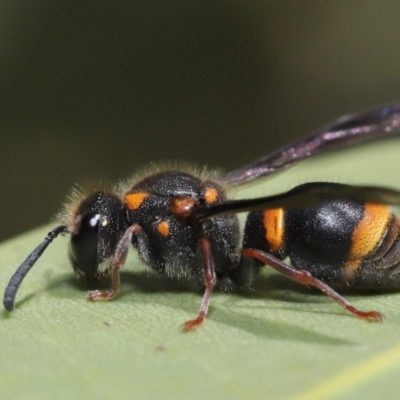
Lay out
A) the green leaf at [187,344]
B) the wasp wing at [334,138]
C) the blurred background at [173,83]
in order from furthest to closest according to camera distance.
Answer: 1. the blurred background at [173,83]
2. the wasp wing at [334,138]
3. the green leaf at [187,344]

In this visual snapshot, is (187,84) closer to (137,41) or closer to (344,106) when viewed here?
(137,41)

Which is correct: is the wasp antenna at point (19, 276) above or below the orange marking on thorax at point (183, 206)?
below

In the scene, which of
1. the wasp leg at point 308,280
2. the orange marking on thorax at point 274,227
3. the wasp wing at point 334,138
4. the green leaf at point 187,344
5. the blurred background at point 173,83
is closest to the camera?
the green leaf at point 187,344

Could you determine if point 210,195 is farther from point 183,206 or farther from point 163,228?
point 163,228

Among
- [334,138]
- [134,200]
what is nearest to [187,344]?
[134,200]

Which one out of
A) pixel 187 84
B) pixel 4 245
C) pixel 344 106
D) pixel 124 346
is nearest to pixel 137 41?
pixel 187 84

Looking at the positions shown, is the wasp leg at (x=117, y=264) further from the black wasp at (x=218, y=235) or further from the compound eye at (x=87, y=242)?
the compound eye at (x=87, y=242)

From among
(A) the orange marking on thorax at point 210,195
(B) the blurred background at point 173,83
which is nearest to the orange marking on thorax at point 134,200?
(A) the orange marking on thorax at point 210,195
